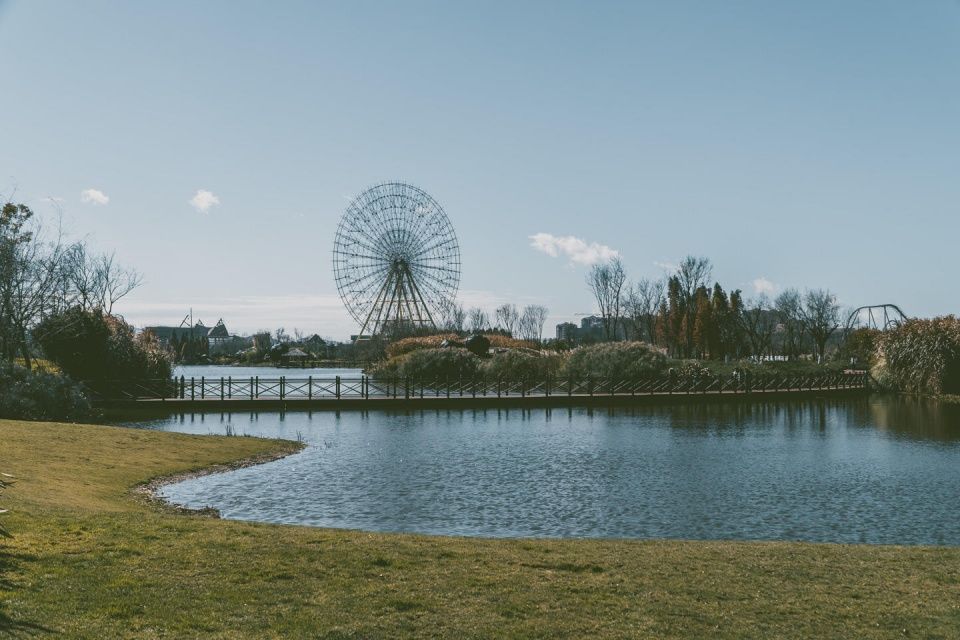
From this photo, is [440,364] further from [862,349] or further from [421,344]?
[862,349]

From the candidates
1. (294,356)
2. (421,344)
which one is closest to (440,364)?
(421,344)

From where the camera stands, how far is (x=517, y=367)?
5953 centimetres

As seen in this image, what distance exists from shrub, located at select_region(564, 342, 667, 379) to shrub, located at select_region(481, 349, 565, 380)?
78.5 inches

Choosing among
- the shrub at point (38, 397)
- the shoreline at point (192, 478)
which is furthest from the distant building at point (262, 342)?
the shoreline at point (192, 478)

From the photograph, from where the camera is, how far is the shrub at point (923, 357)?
165ft

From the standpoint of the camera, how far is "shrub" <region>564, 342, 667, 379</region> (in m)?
55.6

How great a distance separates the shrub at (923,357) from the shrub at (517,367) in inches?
851

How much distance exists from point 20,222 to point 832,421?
3586 centimetres

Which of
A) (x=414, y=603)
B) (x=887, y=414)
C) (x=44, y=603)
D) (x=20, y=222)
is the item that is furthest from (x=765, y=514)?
(x=20, y=222)

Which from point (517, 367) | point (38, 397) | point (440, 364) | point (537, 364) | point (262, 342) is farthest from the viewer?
point (262, 342)

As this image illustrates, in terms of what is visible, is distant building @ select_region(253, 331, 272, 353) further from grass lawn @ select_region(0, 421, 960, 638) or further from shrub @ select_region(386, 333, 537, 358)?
grass lawn @ select_region(0, 421, 960, 638)

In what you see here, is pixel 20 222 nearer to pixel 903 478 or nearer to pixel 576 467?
pixel 576 467

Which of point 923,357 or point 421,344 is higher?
point 421,344

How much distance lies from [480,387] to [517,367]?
449 cm
